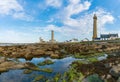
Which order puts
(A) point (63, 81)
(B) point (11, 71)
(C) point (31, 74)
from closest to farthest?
1. (A) point (63, 81)
2. (C) point (31, 74)
3. (B) point (11, 71)

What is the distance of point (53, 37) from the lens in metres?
158

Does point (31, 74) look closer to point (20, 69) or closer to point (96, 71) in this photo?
point (20, 69)

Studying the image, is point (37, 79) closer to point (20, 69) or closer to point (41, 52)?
point (20, 69)

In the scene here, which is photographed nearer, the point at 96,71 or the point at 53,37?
the point at 96,71

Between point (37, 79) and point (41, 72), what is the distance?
4.26m

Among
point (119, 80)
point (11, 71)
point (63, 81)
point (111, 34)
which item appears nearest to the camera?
point (119, 80)

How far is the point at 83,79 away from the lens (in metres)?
23.2

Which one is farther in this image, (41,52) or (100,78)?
(41,52)

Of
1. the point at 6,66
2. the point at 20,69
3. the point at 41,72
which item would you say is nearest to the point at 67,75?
the point at 41,72

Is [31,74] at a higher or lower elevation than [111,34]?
lower

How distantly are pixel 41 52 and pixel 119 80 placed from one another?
31587mm

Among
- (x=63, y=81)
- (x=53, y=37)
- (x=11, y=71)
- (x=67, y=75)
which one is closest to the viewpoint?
(x=63, y=81)

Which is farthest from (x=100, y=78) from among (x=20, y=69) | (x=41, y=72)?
(x=20, y=69)

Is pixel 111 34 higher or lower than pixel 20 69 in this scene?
higher
